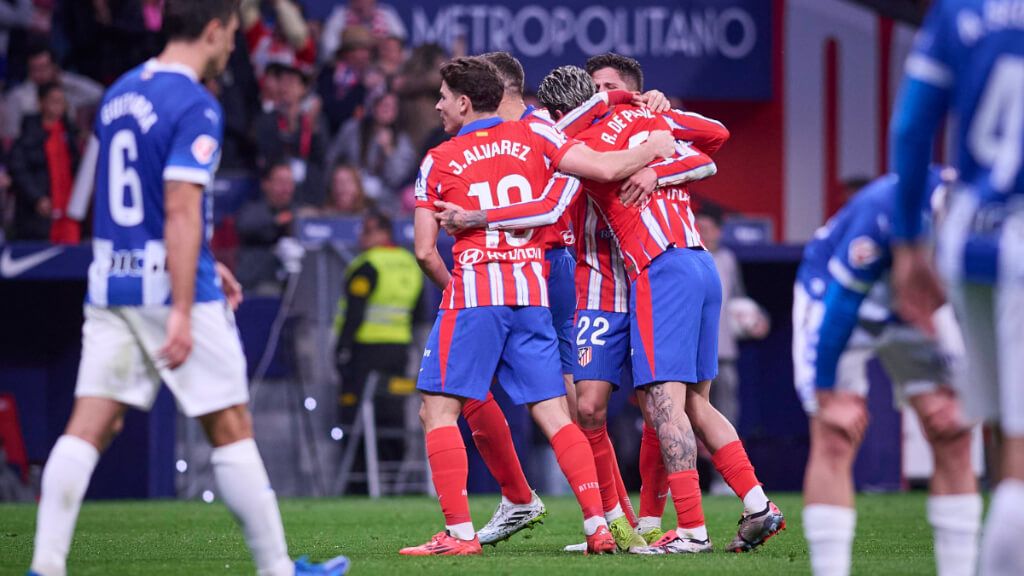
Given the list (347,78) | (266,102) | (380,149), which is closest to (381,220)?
(380,149)

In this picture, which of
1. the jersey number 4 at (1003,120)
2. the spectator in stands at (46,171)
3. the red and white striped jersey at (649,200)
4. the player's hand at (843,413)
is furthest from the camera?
the spectator in stands at (46,171)

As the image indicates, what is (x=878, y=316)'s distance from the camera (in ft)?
14.0

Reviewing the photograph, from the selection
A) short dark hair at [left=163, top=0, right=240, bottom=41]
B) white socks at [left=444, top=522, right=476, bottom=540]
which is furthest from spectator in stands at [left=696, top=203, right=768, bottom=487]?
short dark hair at [left=163, top=0, right=240, bottom=41]

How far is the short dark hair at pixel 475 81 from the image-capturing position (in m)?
6.21

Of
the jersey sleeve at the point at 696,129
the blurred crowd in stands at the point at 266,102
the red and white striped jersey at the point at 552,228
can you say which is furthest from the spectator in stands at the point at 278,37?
the jersey sleeve at the point at 696,129

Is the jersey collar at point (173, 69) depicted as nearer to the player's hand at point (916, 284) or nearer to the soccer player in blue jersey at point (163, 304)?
the soccer player in blue jersey at point (163, 304)

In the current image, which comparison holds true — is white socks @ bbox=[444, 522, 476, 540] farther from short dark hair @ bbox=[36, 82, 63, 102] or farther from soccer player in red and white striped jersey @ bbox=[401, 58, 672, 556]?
short dark hair @ bbox=[36, 82, 63, 102]

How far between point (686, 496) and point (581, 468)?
0.53 m

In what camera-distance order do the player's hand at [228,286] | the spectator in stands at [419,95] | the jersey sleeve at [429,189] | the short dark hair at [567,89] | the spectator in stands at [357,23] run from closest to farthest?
the player's hand at [228,286], the jersey sleeve at [429,189], the short dark hair at [567,89], the spectator in stands at [419,95], the spectator in stands at [357,23]

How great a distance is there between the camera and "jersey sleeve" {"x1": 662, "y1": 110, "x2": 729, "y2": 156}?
22.0 ft

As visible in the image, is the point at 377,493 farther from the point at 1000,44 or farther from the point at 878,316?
the point at 1000,44

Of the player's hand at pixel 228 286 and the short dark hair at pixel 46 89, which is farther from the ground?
the short dark hair at pixel 46 89

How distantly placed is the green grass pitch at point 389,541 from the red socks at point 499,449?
0.96 feet

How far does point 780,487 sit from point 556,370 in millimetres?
7200
